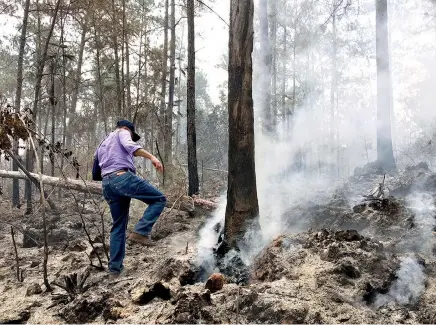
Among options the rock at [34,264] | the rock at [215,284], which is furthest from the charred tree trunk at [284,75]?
the rock at [215,284]

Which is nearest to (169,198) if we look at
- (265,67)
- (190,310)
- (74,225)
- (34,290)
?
(74,225)

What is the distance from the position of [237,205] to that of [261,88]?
1356cm

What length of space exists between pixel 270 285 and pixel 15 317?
2072 mm

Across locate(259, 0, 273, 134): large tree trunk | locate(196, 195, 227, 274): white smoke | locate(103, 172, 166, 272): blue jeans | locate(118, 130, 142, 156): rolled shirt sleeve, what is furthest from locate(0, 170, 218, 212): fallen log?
locate(259, 0, 273, 134): large tree trunk

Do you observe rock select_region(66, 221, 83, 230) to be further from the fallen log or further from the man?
the man

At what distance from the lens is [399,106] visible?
41500 mm

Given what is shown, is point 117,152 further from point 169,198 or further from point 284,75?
point 284,75

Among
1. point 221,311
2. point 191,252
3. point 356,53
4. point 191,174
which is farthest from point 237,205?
point 356,53

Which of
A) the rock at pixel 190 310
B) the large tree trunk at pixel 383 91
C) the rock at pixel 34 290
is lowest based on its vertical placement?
the rock at pixel 34 290

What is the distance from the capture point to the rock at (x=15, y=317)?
9.04 feet

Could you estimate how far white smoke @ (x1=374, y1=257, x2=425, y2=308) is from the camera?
2764mm

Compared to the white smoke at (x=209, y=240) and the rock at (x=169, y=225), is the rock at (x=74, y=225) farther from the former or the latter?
the white smoke at (x=209, y=240)

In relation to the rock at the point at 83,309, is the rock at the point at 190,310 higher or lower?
higher

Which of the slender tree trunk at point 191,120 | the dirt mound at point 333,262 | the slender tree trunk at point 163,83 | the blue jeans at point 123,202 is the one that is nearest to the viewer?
the dirt mound at point 333,262
